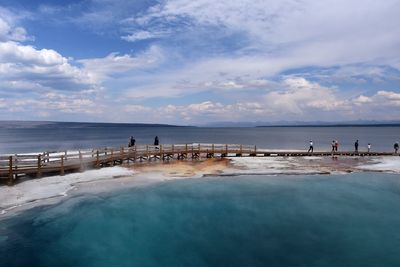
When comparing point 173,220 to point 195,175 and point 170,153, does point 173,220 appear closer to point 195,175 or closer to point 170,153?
point 195,175

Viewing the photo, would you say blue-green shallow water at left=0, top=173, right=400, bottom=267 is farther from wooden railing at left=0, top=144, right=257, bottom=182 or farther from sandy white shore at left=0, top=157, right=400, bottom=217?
wooden railing at left=0, top=144, right=257, bottom=182

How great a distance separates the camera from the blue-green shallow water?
560 inches

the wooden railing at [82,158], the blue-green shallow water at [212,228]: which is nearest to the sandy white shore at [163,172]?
the wooden railing at [82,158]

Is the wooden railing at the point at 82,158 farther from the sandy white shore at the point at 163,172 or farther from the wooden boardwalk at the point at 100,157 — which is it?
the sandy white shore at the point at 163,172

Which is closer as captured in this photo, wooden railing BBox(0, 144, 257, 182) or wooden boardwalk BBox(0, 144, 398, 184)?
wooden railing BBox(0, 144, 257, 182)

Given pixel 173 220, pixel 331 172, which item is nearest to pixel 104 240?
pixel 173 220

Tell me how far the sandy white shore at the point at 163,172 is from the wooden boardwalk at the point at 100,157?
44.8 inches

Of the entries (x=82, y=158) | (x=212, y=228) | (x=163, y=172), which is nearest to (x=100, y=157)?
(x=82, y=158)

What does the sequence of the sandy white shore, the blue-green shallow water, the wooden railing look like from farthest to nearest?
the wooden railing → the sandy white shore → the blue-green shallow water

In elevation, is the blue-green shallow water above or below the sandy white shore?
below

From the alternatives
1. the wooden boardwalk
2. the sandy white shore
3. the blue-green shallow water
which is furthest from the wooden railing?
the blue-green shallow water

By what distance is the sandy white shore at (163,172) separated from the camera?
21.9 m

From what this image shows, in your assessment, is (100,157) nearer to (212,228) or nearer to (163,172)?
(163,172)

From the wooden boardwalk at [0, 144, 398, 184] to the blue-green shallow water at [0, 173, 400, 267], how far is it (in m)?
7.31
